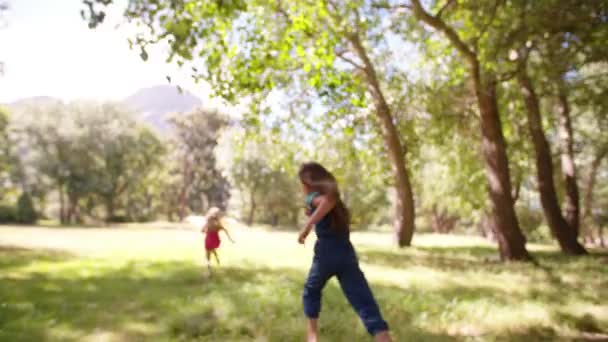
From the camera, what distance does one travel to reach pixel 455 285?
10.8 metres

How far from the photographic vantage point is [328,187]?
5.27 metres

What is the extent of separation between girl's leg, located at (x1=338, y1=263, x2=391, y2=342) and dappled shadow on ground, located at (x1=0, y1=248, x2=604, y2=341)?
1.24 metres

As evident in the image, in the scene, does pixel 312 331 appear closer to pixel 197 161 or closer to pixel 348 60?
pixel 348 60

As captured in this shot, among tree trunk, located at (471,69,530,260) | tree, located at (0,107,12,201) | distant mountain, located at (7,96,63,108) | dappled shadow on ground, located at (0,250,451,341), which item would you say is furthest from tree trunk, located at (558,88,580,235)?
distant mountain, located at (7,96,63,108)

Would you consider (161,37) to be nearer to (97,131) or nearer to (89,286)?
(89,286)

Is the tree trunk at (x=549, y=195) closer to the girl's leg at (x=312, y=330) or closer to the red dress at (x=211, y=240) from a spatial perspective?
the red dress at (x=211, y=240)

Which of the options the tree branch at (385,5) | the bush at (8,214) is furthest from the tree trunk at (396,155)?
the bush at (8,214)

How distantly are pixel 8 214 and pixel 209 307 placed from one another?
5247cm

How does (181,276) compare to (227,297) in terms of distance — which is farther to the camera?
(181,276)

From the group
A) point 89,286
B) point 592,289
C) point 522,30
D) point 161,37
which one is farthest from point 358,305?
point 522,30

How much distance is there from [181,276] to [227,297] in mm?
4185

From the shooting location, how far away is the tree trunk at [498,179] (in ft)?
50.4

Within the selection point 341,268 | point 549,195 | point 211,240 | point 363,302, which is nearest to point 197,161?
point 549,195

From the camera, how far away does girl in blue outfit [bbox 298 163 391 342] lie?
5.12 meters
